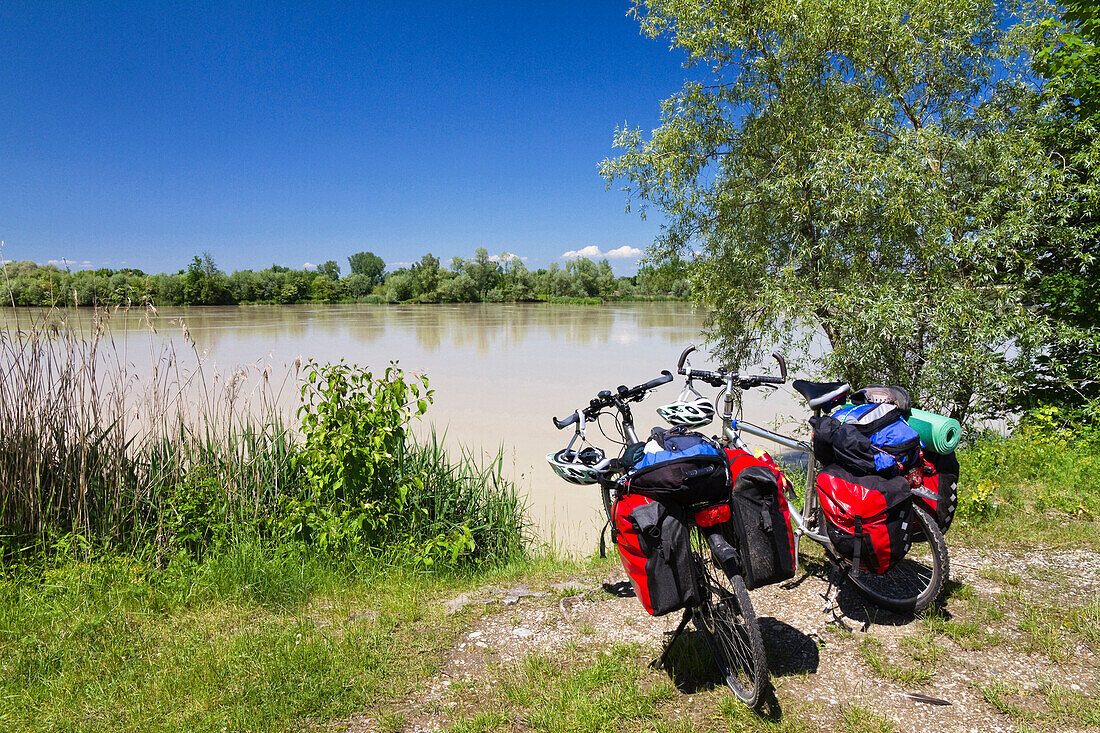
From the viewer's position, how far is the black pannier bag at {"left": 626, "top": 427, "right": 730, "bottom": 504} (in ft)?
7.80

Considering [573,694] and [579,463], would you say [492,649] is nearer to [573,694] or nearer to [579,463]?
[573,694]

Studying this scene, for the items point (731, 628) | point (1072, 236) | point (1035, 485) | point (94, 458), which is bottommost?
point (1035, 485)

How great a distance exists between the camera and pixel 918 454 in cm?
310

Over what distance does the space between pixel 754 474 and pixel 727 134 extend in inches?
287

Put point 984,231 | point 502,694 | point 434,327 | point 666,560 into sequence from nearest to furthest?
1. point 666,560
2. point 502,694
3. point 984,231
4. point 434,327

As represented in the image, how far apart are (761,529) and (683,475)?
Answer: 1.47 feet

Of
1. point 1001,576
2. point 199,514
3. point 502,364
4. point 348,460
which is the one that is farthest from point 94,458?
point 502,364

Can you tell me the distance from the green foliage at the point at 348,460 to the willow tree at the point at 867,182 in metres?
4.93

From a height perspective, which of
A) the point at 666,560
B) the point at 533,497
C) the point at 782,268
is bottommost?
the point at 533,497

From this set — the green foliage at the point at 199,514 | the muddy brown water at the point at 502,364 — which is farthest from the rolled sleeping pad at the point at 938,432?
the green foliage at the point at 199,514

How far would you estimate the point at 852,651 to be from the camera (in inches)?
117

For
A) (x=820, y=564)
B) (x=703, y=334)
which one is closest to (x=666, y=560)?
(x=820, y=564)

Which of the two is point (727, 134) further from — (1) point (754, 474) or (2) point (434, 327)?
(2) point (434, 327)

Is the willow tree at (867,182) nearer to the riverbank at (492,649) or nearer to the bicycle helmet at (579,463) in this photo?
the riverbank at (492,649)
